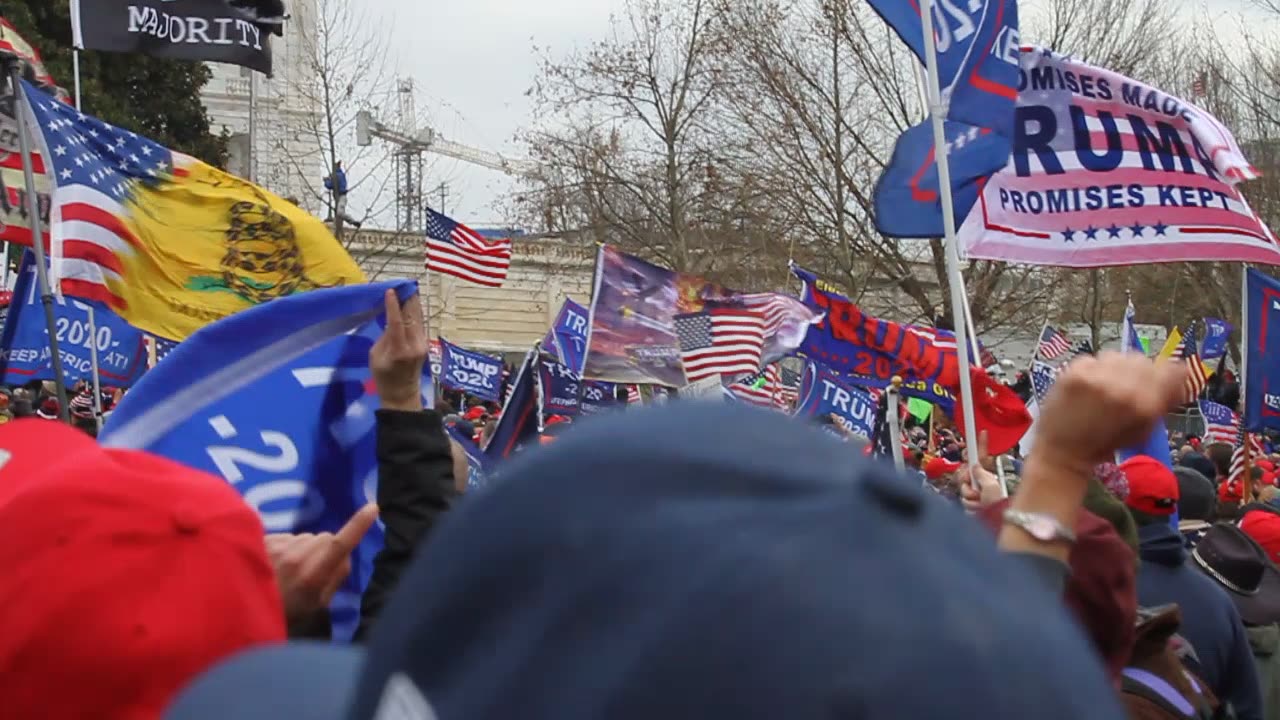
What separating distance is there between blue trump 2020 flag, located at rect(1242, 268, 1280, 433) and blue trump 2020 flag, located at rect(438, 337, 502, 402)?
8466 millimetres

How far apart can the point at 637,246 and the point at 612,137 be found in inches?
93.5

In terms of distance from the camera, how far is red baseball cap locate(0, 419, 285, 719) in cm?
121

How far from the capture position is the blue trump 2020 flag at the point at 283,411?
10.7ft

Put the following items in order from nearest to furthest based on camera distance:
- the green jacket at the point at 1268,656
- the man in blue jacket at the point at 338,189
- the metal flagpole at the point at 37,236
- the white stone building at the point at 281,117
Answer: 1. the green jacket at the point at 1268,656
2. the metal flagpole at the point at 37,236
3. the man in blue jacket at the point at 338,189
4. the white stone building at the point at 281,117

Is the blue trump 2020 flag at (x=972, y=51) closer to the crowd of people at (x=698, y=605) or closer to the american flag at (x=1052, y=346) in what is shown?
the crowd of people at (x=698, y=605)

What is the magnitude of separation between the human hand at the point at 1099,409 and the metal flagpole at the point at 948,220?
2.72 metres

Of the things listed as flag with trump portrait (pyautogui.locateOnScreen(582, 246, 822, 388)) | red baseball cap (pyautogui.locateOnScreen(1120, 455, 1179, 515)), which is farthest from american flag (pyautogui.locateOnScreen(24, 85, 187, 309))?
flag with trump portrait (pyautogui.locateOnScreen(582, 246, 822, 388))

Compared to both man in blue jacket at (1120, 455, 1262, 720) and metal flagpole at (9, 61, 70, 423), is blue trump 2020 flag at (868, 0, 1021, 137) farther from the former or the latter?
metal flagpole at (9, 61, 70, 423)

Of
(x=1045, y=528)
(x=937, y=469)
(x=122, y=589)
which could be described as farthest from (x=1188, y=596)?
(x=937, y=469)

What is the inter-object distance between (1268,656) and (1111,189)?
2575 millimetres

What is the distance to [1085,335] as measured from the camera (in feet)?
130

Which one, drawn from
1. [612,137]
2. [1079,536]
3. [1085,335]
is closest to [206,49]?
[1079,536]

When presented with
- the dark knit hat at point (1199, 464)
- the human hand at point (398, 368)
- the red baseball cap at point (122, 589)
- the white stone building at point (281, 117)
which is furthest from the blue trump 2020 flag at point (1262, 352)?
the white stone building at point (281, 117)

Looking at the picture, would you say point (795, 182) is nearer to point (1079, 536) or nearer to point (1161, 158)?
point (1161, 158)
